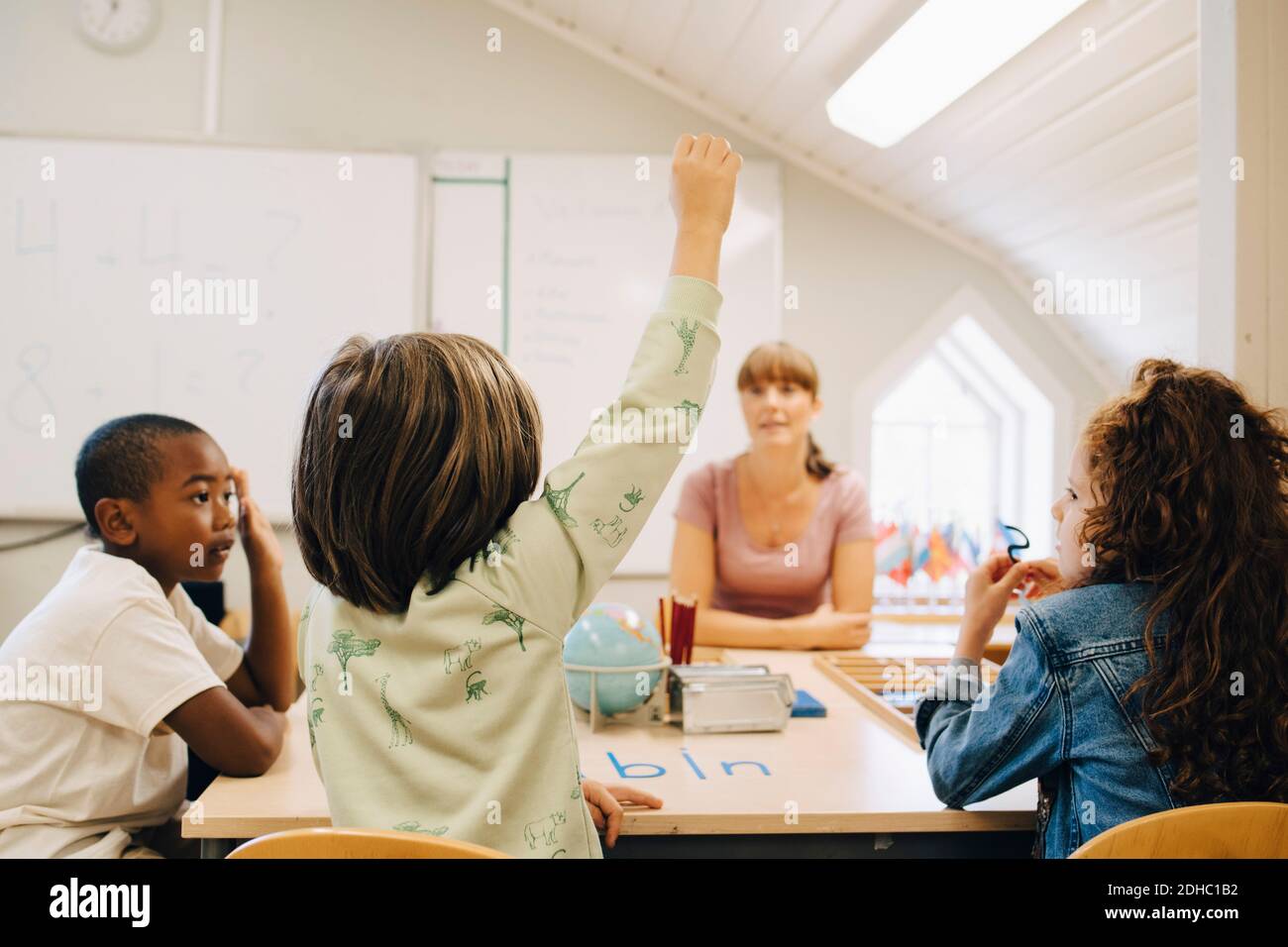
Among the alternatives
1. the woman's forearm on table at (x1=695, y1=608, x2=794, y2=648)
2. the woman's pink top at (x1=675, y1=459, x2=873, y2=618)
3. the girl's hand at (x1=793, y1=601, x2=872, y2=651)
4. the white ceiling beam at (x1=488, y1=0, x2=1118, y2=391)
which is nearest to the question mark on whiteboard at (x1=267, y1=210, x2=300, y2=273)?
the white ceiling beam at (x1=488, y1=0, x2=1118, y2=391)

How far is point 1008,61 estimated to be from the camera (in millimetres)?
2172

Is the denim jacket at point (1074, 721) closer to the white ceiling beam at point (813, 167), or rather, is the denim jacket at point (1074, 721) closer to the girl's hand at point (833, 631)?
the girl's hand at point (833, 631)

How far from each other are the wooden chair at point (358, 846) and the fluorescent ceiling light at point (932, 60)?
72.4 inches

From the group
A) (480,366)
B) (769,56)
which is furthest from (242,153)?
(480,366)

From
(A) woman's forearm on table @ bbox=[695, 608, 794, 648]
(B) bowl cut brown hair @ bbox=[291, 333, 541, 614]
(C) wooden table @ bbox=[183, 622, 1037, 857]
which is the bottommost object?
(C) wooden table @ bbox=[183, 622, 1037, 857]

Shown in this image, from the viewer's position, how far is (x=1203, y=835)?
2.64 feet

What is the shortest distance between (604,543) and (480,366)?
0.72 ft

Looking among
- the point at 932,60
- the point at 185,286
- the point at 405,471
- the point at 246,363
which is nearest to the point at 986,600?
the point at 405,471

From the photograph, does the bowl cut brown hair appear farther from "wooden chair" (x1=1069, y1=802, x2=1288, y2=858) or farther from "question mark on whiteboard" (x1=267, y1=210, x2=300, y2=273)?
"question mark on whiteboard" (x1=267, y1=210, x2=300, y2=273)

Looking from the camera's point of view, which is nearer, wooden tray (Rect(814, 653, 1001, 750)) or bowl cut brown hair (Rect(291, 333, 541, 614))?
bowl cut brown hair (Rect(291, 333, 541, 614))

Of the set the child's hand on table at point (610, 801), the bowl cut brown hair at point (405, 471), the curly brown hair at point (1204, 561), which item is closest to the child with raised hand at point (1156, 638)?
the curly brown hair at point (1204, 561)

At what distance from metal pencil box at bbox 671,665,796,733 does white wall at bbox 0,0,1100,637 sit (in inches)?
71.8

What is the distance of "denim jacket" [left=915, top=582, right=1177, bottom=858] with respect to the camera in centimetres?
97

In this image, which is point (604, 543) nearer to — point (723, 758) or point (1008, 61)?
point (723, 758)
